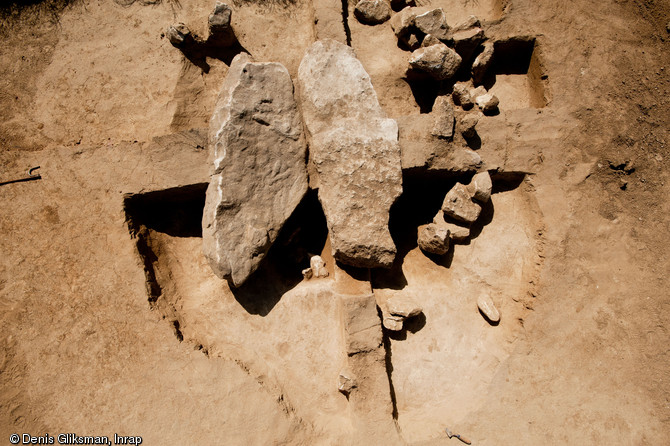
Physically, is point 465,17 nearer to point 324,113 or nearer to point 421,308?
point 324,113

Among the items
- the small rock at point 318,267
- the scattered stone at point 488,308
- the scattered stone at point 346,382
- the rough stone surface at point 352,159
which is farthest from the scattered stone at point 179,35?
the scattered stone at point 488,308

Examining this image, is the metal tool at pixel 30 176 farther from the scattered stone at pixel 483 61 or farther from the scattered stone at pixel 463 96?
the scattered stone at pixel 483 61

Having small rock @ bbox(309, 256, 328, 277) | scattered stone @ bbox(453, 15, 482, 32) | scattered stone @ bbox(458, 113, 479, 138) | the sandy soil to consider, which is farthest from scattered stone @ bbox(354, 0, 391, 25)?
small rock @ bbox(309, 256, 328, 277)

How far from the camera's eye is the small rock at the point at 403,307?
3336mm

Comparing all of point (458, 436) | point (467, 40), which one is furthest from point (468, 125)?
point (458, 436)

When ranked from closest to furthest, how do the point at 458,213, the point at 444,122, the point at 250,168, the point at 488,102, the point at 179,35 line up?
the point at 250,168, the point at 444,122, the point at 458,213, the point at 179,35, the point at 488,102

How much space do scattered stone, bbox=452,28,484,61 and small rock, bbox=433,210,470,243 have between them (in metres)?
1.62

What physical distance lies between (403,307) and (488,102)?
6.95ft

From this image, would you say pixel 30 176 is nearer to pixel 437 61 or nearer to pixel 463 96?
pixel 437 61

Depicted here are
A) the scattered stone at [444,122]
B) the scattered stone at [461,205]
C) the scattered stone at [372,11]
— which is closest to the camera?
the scattered stone at [444,122]

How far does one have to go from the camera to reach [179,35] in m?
3.55

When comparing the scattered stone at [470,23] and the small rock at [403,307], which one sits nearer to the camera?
the small rock at [403,307]

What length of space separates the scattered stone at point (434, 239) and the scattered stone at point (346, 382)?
1332 millimetres

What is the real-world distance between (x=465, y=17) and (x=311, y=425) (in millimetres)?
4224
